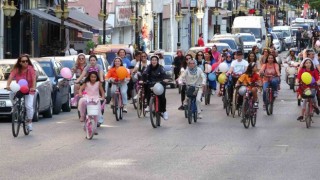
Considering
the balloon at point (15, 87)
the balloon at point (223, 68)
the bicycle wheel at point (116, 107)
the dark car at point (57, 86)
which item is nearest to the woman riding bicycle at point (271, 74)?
the balloon at point (223, 68)

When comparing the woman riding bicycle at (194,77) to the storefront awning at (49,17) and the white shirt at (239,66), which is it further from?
the storefront awning at (49,17)

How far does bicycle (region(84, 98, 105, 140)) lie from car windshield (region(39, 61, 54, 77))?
29.9 feet

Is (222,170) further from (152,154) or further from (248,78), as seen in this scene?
(248,78)

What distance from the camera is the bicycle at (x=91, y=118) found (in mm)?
22125

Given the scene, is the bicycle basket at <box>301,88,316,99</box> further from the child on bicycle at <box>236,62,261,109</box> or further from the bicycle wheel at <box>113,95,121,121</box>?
the bicycle wheel at <box>113,95,121,121</box>

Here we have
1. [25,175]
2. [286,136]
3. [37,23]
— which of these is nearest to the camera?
[25,175]

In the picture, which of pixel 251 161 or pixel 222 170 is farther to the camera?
pixel 251 161

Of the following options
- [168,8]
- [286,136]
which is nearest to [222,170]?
[286,136]

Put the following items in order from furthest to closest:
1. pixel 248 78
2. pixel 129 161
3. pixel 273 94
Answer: pixel 273 94
pixel 248 78
pixel 129 161

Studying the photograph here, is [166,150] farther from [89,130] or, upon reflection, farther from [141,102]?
[141,102]

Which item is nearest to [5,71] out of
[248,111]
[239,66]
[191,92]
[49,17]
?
[191,92]

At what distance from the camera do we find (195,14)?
93.6 m

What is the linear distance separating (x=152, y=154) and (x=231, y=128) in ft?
21.6

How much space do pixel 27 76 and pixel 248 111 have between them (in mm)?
5096
